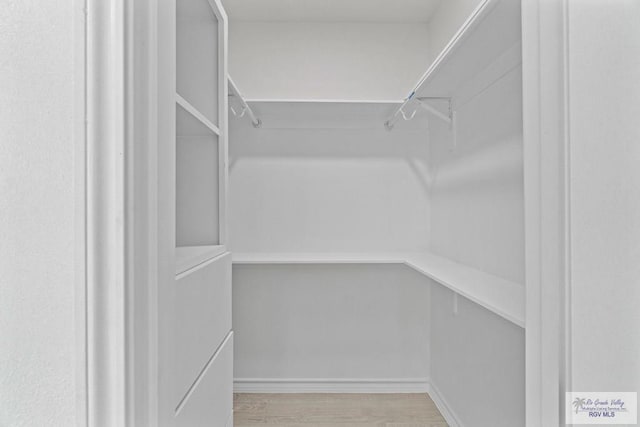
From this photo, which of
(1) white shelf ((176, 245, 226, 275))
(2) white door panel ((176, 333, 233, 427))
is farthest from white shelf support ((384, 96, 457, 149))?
(2) white door panel ((176, 333, 233, 427))

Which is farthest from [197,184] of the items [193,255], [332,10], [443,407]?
[443,407]

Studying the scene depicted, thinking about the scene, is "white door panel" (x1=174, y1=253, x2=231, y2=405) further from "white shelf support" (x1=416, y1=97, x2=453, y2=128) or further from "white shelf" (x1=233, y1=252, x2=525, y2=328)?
"white shelf support" (x1=416, y1=97, x2=453, y2=128)

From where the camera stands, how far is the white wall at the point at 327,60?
2312 millimetres

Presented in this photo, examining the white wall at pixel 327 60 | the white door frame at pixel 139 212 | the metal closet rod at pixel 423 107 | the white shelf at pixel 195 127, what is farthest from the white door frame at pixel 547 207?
the white wall at pixel 327 60

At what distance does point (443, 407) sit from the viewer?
203cm

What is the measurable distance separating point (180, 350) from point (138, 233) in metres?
0.41

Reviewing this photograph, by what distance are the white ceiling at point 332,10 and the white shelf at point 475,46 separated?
65cm

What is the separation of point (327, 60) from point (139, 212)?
1.96m

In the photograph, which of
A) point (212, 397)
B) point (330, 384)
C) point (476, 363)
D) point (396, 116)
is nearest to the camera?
point (212, 397)

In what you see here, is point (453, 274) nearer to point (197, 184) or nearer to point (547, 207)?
point (547, 207)

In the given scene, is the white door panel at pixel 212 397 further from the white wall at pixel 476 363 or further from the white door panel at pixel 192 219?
the white wall at pixel 476 363
